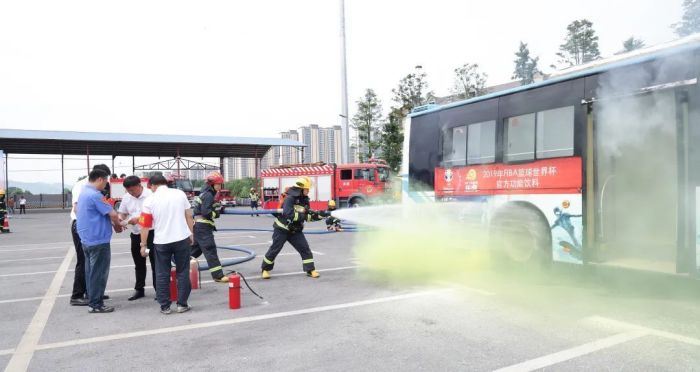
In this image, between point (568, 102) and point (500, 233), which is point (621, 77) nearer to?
point (568, 102)

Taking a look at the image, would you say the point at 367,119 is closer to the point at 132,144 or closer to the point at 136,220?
the point at 132,144

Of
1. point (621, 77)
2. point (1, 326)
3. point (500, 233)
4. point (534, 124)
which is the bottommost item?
point (1, 326)

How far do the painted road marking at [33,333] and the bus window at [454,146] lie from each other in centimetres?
623

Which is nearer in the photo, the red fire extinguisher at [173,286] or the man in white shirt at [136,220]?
the red fire extinguisher at [173,286]

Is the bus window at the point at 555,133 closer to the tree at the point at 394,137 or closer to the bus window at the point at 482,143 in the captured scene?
the bus window at the point at 482,143

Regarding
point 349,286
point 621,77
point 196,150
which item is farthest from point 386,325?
point 196,150

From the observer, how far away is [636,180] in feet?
20.9

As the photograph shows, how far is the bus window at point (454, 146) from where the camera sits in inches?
298

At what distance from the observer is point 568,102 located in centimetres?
602

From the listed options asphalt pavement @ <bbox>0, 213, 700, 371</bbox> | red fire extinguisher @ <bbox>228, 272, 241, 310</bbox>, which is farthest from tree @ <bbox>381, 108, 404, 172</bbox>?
red fire extinguisher @ <bbox>228, 272, 241, 310</bbox>

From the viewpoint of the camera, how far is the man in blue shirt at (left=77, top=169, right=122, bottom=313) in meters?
5.47

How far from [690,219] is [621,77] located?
1871 mm

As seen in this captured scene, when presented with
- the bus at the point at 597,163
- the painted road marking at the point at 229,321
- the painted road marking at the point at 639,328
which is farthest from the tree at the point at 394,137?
the painted road marking at the point at 639,328

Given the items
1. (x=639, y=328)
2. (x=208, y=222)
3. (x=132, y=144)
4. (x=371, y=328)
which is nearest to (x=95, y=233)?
(x=208, y=222)
